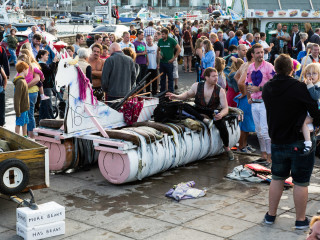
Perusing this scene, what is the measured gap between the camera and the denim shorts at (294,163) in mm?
6656

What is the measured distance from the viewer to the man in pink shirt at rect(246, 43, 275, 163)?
31.2 feet

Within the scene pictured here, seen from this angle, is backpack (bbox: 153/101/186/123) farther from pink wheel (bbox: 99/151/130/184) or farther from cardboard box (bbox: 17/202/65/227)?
cardboard box (bbox: 17/202/65/227)

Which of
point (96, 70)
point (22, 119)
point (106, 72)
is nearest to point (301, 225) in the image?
point (106, 72)

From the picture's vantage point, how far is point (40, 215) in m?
6.50

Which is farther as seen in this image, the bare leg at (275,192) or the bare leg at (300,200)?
the bare leg at (275,192)

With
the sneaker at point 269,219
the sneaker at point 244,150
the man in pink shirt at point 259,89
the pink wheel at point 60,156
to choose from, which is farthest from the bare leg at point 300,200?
the sneaker at point 244,150

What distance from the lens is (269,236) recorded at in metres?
6.56

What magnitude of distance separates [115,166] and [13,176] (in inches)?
66.4

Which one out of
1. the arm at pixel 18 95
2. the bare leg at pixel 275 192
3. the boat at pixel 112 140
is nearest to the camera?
the bare leg at pixel 275 192

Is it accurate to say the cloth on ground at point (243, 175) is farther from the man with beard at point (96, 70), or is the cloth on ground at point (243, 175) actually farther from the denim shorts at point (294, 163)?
the man with beard at point (96, 70)

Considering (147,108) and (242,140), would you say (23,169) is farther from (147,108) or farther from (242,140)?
(242,140)

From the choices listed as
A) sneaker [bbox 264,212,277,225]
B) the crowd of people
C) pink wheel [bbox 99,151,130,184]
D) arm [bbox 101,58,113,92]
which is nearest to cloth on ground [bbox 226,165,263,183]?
the crowd of people

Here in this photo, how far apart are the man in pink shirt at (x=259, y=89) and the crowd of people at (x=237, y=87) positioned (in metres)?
0.02

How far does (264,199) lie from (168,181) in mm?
1484
